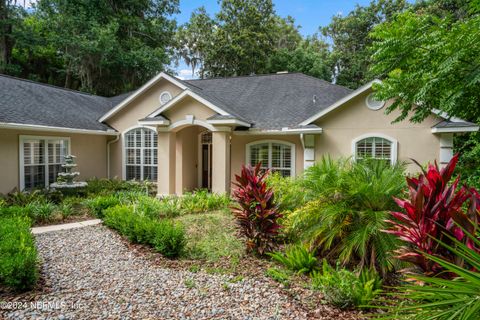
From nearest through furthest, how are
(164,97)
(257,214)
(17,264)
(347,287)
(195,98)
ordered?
1. (347,287)
2. (17,264)
3. (257,214)
4. (195,98)
5. (164,97)

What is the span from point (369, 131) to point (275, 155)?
3.64 metres

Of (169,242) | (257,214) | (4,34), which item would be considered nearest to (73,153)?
(169,242)

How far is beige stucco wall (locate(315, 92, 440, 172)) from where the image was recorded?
383 inches

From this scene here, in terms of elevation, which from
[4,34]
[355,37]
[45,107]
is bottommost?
[45,107]

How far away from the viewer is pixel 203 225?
7867mm

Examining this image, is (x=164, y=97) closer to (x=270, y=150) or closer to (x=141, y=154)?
(x=141, y=154)

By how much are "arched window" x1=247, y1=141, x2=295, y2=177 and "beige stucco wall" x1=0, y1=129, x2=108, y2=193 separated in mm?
7023

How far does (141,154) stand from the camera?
13758mm

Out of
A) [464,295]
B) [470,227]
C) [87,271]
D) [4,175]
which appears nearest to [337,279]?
[470,227]

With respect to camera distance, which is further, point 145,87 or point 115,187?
point 145,87

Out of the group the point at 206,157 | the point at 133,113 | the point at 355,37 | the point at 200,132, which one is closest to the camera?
the point at 133,113

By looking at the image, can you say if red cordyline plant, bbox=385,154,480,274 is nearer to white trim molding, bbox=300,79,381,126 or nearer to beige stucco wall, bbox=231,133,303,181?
white trim molding, bbox=300,79,381,126

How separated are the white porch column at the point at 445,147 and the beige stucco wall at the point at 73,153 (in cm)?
1362

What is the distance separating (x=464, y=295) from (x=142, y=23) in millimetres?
29412
